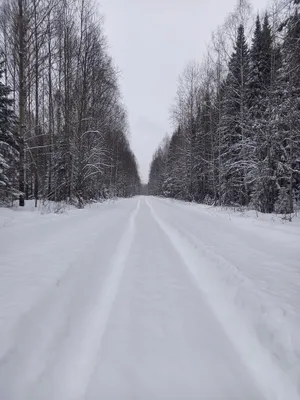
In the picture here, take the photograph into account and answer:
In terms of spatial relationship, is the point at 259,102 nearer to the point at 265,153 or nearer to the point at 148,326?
the point at 265,153

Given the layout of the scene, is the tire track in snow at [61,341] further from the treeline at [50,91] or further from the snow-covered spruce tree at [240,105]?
the snow-covered spruce tree at [240,105]

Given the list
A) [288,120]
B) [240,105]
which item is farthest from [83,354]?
[240,105]

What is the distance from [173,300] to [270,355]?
4.43 ft

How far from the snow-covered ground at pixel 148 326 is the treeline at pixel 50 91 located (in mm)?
8099

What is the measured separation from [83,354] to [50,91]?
58.7 feet

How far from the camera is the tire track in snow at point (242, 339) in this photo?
6.23 ft

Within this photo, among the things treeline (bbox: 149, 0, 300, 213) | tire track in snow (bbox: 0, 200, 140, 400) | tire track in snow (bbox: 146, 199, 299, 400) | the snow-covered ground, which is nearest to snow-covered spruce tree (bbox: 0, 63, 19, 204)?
the snow-covered ground

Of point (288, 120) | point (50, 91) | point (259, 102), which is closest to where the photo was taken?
point (288, 120)

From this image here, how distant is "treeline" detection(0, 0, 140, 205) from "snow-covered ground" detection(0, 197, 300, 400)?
26.6 ft

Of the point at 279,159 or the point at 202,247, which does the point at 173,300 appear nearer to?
the point at 202,247

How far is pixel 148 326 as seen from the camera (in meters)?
2.70

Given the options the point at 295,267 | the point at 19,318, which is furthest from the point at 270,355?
the point at 295,267

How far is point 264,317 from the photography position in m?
2.63

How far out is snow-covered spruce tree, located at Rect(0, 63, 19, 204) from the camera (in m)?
10.7
